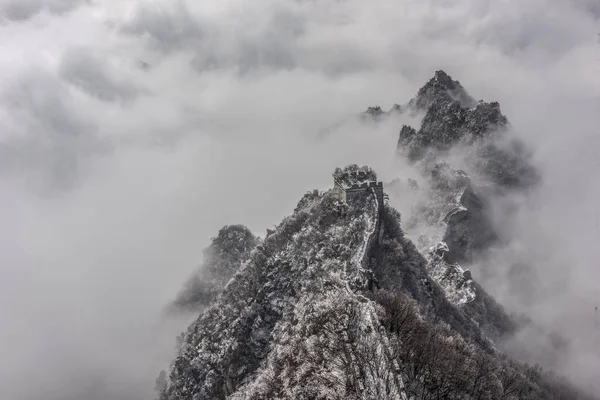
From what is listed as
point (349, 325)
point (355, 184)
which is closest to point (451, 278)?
point (355, 184)

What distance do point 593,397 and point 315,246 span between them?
133 metres

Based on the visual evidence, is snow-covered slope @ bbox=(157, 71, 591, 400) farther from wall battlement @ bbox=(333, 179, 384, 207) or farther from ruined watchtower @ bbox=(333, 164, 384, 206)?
wall battlement @ bbox=(333, 179, 384, 207)

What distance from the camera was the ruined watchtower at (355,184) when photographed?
110 meters

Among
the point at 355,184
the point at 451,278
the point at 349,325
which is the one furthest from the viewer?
the point at 451,278

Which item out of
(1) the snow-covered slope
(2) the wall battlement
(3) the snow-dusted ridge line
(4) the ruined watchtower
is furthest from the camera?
(3) the snow-dusted ridge line

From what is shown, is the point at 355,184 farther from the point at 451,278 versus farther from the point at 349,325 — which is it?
the point at 451,278

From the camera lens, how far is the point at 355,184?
362ft

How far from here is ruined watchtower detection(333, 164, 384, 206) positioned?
361ft

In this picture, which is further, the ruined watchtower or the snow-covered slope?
the ruined watchtower

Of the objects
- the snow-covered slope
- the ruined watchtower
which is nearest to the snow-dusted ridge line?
the snow-covered slope

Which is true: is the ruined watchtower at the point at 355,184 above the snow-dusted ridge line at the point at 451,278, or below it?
above

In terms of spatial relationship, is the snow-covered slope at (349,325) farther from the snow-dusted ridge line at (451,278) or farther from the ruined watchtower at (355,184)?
the ruined watchtower at (355,184)

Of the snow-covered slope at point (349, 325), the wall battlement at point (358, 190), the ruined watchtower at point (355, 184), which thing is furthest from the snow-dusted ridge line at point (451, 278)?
the wall battlement at point (358, 190)

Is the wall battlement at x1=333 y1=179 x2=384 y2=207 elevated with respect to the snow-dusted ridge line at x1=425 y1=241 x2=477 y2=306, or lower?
elevated
